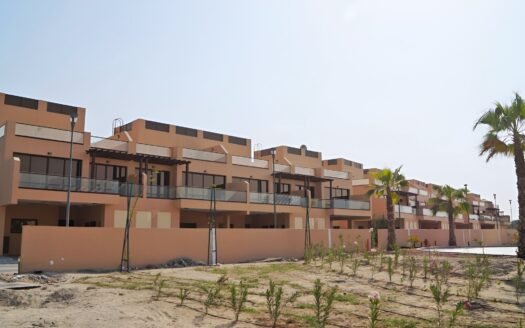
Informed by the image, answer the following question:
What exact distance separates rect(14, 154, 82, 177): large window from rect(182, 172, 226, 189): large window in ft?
25.7

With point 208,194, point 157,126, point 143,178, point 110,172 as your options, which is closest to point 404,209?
point 208,194

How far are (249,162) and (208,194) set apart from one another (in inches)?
276

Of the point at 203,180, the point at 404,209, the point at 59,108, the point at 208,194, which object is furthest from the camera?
the point at 404,209

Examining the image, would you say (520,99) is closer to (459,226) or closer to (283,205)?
(283,205)

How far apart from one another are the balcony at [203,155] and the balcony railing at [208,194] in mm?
3052

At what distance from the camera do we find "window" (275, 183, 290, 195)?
4253 cm

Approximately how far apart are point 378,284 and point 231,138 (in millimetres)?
28234

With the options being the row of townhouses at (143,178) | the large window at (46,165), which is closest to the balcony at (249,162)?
the row of townhouses at (143,178)

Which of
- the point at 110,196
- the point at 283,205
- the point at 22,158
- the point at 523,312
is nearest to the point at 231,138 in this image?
the point at 283,205

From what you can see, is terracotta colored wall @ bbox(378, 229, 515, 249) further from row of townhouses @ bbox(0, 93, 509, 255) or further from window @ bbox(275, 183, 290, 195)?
window @ bbox(275, 183, 290, 195)

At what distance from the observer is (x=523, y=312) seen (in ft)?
33.6

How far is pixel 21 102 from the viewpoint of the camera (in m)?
30.1

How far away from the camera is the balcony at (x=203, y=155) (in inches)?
1378

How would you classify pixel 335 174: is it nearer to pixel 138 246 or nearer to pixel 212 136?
pixel 212 136
